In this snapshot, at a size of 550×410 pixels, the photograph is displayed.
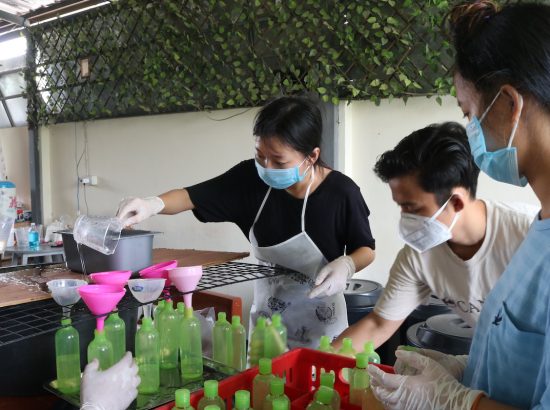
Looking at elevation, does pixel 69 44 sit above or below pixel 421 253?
above

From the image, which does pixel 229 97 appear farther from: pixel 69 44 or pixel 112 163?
pixel 69 44

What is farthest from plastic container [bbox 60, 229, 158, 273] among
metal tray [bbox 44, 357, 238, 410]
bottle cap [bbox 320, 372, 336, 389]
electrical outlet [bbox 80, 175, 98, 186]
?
electrical outlet [bbox 80, 175, 98, 186]

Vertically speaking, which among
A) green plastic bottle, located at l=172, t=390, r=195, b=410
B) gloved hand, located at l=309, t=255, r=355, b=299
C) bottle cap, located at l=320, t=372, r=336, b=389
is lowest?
bottle cap, located at l=320, t=372, r=336, b=389

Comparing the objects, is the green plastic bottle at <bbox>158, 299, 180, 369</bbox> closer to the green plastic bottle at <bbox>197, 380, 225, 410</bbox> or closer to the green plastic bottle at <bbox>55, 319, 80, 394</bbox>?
the green plastic bottle at <bbox>55, 319, 80, 394</bbox>

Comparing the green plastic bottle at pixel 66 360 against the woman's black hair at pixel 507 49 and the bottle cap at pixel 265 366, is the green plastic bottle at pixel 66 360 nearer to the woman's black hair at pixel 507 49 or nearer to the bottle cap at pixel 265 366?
the bottle cap at pixel 265 366

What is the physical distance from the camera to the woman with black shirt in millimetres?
1675

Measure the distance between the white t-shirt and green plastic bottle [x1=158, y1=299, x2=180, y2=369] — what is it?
644mm

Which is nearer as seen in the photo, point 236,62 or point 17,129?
point 236,62

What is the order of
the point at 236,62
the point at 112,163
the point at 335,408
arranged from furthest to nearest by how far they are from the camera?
the point at 112,163 < the point at 236,62 < the point at 335,408

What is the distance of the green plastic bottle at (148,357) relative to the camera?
1.20 meters

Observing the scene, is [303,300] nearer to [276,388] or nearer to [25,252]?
[276,388]

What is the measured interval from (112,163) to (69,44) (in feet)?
4.30

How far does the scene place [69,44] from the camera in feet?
14.7

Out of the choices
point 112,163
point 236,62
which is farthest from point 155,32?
point 112,163
